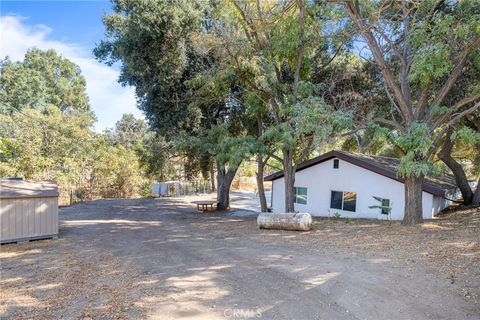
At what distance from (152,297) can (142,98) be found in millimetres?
12787

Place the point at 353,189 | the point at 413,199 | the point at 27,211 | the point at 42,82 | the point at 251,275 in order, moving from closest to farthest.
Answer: the point at 251,275
the point at 27,211
the point at 413,199
the point at 353,189
the point at 42,82

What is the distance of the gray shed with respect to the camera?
9000mm

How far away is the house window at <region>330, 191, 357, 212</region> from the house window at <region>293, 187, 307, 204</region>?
1.41 meters

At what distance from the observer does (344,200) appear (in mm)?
15297

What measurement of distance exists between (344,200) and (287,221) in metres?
5.60

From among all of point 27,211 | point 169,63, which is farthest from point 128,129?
point 27,211

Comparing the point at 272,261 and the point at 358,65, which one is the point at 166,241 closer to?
the point at 272,261

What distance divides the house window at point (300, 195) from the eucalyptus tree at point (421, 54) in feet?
20.6

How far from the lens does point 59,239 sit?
9.95 m

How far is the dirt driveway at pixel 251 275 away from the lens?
4438 mm

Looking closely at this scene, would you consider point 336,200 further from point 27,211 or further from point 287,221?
point 27,211

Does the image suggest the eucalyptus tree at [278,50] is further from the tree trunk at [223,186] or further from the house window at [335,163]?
the tree trunk at [223,186]

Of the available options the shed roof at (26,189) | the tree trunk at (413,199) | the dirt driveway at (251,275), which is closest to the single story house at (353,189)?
the tree trunk at (413,199)

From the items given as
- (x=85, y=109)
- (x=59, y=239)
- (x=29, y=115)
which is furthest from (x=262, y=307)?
(x=85, y=109)
